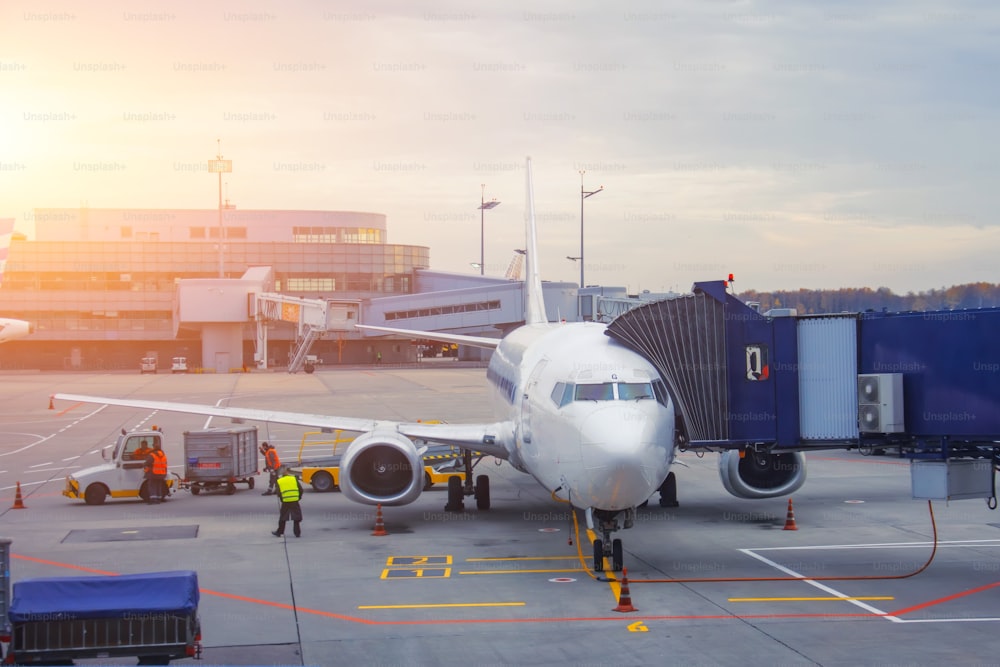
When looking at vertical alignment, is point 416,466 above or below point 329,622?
above

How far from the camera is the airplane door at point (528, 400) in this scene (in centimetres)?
2566

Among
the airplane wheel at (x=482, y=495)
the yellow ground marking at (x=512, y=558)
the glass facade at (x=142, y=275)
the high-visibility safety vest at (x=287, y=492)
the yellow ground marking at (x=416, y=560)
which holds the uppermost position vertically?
the glass facade at (x=142, y=275)

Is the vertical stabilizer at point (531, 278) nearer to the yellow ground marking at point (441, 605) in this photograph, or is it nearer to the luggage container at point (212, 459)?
the luggage container at point (212, 459)

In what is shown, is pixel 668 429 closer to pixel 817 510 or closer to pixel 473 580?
pixel 473 580

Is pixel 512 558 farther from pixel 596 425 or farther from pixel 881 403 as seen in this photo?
pixel 881 403

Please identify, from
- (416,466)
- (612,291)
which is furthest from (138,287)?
(416,466)

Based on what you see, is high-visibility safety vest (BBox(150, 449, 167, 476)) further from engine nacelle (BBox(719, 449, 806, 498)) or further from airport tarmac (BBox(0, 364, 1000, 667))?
engine nacelle (BBox(719, 449, 806, 498))

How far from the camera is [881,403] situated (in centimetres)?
2300

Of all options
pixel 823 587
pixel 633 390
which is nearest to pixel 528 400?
pixel 633 390

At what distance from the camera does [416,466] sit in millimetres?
29812

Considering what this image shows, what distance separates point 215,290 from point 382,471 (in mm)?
93584

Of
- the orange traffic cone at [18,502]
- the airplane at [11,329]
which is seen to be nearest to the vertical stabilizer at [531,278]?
the orange traffic cone at [18,502]

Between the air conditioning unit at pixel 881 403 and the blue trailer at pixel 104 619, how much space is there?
1454cm

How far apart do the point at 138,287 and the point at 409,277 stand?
1484 inches
